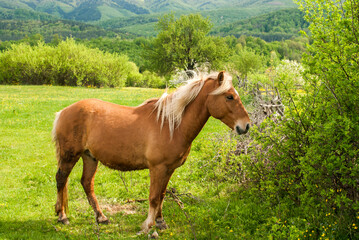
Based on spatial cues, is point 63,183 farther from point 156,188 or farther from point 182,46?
point 182,46

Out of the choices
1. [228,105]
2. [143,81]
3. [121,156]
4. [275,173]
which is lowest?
[143,81]

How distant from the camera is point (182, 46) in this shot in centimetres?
4116

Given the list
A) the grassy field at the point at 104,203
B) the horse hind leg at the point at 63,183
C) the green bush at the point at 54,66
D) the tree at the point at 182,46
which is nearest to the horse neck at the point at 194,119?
the grassy field at the point at 104,203

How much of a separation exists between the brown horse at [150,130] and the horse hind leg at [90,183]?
2cm

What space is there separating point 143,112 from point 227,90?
165 cm

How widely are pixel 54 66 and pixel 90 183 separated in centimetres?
3707

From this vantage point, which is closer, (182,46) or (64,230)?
(64,230)

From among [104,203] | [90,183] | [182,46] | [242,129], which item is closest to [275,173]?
[242,129]

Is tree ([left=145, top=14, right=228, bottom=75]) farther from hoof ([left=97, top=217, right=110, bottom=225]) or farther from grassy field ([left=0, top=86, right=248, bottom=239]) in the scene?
hoof ([left=97, top=217, right=110, bottom=225])

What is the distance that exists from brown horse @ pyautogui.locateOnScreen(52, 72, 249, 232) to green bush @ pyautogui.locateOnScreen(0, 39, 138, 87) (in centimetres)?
3605

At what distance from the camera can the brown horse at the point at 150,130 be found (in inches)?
177

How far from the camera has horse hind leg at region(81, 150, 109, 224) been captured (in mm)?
5355

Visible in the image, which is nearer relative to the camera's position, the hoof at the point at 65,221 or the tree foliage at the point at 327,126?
the tree foliage at the point at 327,126

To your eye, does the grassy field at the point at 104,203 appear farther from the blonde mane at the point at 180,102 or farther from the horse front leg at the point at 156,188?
the blonde mane at the point at 180,102
